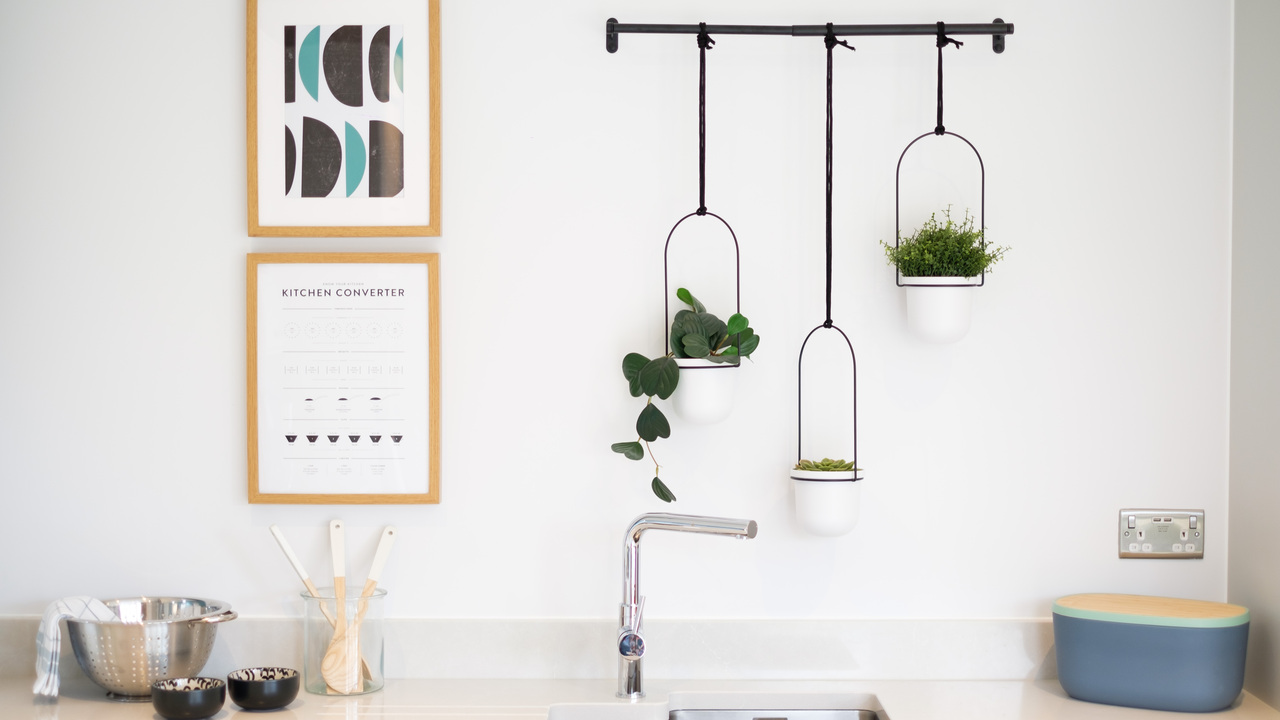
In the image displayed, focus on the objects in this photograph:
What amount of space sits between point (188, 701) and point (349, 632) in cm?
27

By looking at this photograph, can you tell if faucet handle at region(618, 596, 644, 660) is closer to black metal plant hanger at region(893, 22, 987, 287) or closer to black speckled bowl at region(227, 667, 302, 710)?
black speckled bowl at region(227, 667, 302, 710)

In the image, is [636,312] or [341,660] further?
[636,312]

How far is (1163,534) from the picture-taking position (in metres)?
1.67

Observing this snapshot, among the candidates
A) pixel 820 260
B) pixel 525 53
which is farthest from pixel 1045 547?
pixel 525 53

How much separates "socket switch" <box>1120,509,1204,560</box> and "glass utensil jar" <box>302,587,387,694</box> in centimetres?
133

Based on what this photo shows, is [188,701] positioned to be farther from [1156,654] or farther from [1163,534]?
[1163,534]

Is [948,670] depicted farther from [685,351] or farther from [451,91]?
[451,91]

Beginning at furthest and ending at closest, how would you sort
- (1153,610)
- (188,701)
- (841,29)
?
1. (841,29)
2. (1153,610)
3. (188,701)

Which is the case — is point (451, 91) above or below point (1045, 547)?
above

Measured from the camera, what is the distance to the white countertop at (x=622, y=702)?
1491 millimetres

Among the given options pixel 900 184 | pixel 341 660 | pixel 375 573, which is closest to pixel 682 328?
pixel 900 184

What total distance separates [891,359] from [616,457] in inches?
20.7

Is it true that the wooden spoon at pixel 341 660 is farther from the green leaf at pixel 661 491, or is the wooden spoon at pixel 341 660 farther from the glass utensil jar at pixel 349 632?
the green leaf at pixel 661 491

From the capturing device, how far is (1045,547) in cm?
169
